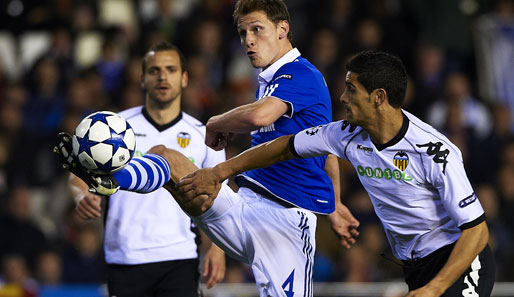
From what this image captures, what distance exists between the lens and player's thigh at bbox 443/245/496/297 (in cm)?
492

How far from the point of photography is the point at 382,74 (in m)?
4.82

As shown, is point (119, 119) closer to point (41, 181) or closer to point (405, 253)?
point (405, 253)

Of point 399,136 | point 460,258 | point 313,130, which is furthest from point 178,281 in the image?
point 460,258

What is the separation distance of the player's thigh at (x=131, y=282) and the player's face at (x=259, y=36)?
5.71 feet

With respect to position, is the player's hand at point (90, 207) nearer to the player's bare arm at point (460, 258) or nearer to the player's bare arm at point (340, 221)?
the player's bare arm at point (340, 221)

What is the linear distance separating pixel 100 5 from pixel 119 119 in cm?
810

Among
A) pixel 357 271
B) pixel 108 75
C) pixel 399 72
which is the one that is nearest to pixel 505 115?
pixel 357 271

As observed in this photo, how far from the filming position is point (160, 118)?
6.32 metres

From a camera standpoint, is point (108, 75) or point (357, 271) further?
point (108, 75)

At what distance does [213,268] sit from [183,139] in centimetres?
98

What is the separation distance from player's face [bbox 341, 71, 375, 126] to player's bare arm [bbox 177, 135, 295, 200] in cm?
42

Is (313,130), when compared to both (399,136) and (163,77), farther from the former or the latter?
(163,77)

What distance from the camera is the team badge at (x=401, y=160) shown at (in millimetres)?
4825

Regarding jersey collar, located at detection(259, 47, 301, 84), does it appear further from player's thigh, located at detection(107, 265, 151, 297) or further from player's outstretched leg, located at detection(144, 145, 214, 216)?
player's thigh, located at detection(107, 265, 151, 297)
